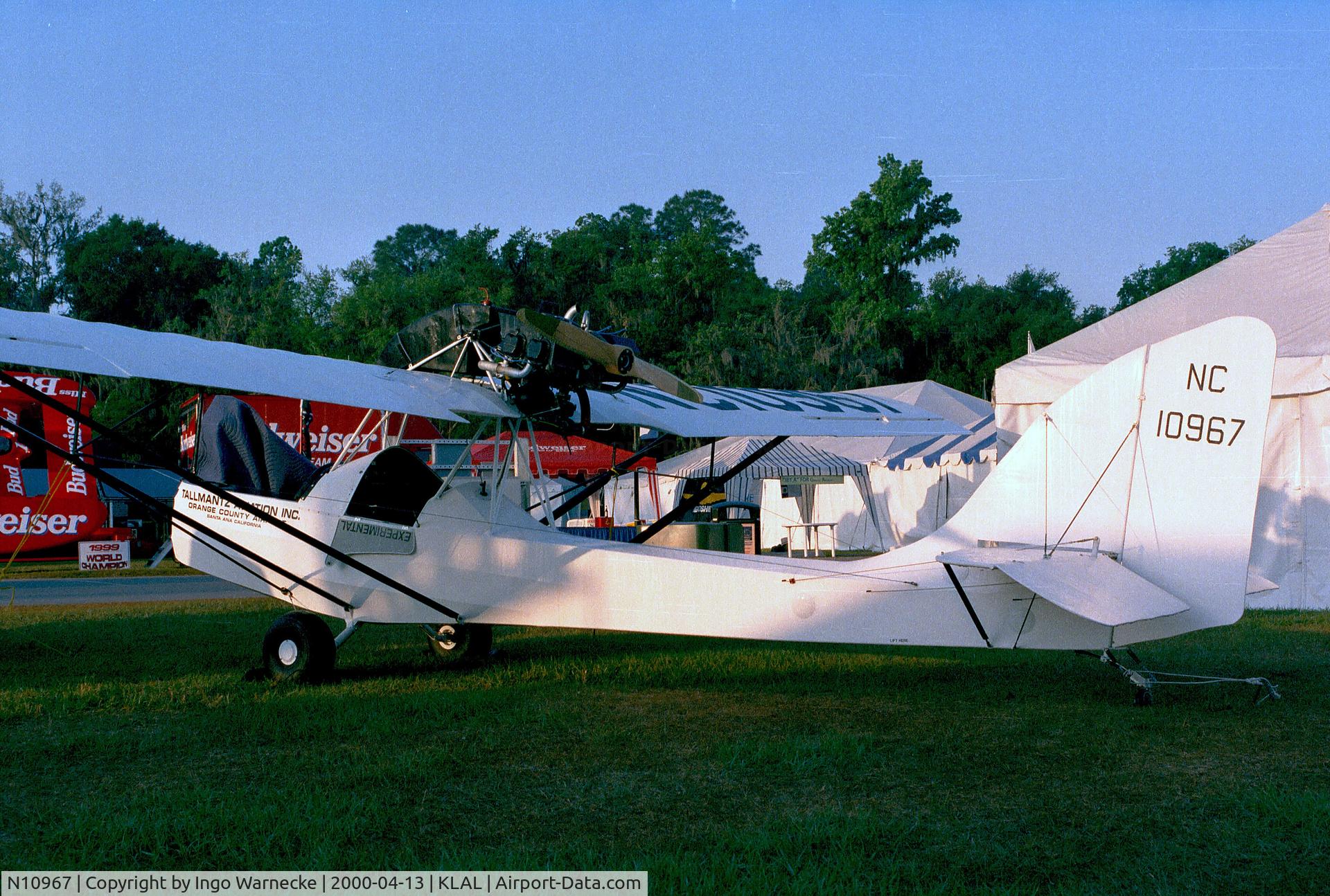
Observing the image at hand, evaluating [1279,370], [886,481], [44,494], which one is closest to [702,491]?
[1279,370]

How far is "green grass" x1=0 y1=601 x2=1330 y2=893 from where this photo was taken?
374 cm

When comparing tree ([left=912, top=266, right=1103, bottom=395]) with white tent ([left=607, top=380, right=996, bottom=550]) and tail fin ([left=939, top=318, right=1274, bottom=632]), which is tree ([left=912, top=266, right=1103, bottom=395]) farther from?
tail fin ([left=939, top=318, right=1274, bottom=632])

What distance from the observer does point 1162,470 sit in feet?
19.6

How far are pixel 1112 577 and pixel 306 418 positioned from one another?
656cm

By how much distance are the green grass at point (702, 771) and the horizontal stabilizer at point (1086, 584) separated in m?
0.71

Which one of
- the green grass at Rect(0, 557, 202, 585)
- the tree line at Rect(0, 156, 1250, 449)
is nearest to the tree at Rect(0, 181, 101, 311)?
the tree line at Rect(0, 156, 1250, 449)

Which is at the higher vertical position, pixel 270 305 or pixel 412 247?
pixel 412 247

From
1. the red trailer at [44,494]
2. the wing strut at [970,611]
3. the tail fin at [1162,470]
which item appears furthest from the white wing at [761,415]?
the red trailer at [44,494]

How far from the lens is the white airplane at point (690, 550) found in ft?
18.9

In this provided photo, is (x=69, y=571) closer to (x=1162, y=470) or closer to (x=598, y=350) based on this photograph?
(x=598, y=350)

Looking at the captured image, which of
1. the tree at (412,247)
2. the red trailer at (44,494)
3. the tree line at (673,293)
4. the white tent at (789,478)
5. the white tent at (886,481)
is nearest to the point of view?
the red trailer at (44,494)

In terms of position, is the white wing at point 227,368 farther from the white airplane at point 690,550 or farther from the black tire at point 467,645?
the black tire at point 467,645

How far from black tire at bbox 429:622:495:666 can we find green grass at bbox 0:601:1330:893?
0.87 feet

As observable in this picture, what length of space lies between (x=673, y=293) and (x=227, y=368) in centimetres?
4347
